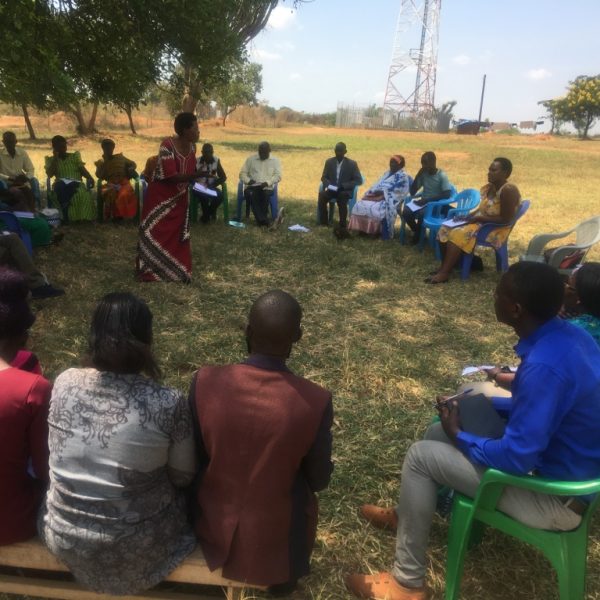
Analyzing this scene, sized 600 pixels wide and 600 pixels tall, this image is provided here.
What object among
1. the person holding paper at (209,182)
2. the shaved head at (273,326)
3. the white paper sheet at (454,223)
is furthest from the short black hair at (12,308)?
the person holding paper at (209,182)

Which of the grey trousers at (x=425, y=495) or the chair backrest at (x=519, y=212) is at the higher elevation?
the chair backrest at (x=519, y=212)

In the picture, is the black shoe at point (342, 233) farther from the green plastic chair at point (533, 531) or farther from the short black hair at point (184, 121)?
the green plastic chair at point (533, 531)

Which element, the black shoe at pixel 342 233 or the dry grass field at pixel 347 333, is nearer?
the dry grass field at pixel 347 333

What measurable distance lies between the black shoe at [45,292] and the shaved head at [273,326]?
3.82 metres

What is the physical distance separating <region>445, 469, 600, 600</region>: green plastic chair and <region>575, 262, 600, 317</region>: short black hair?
3.48 ft

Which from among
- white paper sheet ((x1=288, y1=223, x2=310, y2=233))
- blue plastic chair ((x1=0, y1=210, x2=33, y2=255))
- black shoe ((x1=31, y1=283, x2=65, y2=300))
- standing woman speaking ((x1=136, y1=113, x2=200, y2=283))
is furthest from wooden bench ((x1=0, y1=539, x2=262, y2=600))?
white paper sheet ((x1=288, y1=223, x2=310, y2=233))

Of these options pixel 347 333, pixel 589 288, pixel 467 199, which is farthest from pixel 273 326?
pixel 467 199

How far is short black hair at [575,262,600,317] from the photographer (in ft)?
8.35

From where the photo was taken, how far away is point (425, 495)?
2090 mm

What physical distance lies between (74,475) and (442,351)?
3339 millimetres

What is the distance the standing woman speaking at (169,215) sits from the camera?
525 cm

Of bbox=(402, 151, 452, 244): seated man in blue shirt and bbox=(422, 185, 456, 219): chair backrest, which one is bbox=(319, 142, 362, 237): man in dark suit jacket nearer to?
bbox=(402, 151, 452, 244): seated man in blue shirt

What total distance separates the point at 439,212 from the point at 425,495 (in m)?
5.76

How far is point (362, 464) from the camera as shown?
2.93m
